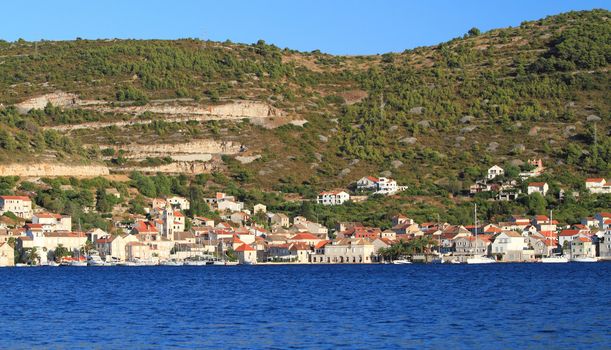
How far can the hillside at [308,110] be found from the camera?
14750cm

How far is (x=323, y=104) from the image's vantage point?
176750mm

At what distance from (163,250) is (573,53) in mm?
77412

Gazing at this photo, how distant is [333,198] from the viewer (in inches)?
5384

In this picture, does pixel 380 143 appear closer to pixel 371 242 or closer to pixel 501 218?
pixel 501 218

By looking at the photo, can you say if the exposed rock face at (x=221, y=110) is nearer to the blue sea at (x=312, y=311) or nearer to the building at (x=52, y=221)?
the building at (x=52, y=221)

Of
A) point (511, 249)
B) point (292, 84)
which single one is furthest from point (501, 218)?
point (292, 84)

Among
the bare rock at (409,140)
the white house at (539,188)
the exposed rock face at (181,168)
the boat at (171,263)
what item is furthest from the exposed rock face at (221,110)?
the boat at (171,263)

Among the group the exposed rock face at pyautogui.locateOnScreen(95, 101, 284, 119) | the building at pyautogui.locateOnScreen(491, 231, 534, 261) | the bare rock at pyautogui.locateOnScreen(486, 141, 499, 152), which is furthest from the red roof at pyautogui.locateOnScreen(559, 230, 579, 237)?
the exposed rock face at pyautogui.locateOnScreen(95, 101, 284, 119)

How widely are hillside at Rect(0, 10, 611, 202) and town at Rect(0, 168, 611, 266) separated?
54.9ft

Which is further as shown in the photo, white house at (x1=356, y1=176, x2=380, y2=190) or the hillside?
the hillside

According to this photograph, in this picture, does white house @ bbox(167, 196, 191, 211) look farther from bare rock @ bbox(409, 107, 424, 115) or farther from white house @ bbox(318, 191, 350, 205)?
bare rock @ bbox(409, 107, 424, 115)

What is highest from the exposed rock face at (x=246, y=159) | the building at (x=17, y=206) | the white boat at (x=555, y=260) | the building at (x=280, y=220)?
the exposed rock face at (x=246, y=159)

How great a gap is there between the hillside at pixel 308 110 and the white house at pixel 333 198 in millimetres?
5330

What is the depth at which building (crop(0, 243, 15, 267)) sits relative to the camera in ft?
359
